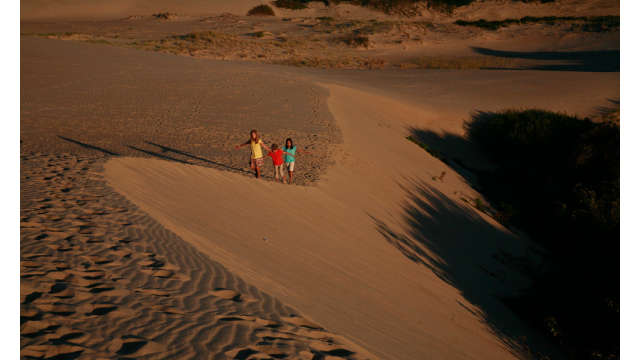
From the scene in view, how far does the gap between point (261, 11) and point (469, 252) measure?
5398 cm

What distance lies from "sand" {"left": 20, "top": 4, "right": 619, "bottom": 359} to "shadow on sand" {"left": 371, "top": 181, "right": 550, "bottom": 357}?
0.16ft

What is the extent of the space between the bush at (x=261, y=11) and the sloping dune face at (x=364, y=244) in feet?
159

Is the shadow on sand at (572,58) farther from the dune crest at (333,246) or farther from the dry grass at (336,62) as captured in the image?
the dune crest at (333,246)

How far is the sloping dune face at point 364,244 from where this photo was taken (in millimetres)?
5535

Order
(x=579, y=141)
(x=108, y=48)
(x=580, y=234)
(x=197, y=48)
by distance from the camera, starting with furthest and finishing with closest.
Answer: (x=197, y=48)
(x=108, y=48)
(x=579, y=141)
(x=580, y=234)

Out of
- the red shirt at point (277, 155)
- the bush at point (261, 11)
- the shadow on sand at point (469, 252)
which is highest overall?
the bush at point (261, 11)

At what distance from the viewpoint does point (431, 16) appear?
60062mm

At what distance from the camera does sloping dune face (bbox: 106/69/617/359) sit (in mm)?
5535

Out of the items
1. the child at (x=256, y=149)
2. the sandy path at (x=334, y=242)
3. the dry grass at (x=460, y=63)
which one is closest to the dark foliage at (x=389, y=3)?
the dry grass at (x=460, y=63)

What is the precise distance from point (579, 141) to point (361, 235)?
31.5 feet

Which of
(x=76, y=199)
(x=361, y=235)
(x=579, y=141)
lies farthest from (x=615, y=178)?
(x=76, y=199)

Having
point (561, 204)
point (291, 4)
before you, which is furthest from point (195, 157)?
point (291, 4)

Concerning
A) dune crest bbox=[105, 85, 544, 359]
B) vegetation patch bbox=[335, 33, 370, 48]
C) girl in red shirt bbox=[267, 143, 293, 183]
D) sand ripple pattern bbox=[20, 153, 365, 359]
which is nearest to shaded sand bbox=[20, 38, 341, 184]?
girl in red shirt bbox=[267, 143, 293, 183]

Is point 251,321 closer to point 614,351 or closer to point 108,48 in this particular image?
point 614,351
